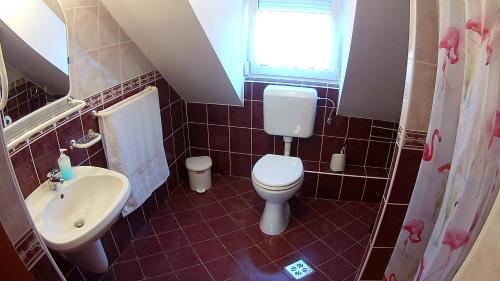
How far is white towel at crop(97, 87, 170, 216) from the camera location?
6.20ft

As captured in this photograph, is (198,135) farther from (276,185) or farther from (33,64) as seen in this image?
(33,64)

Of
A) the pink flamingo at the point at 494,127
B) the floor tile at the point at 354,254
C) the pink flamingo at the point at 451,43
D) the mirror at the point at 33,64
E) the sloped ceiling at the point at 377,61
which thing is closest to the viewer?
the pink flamingo at the point at 494,127

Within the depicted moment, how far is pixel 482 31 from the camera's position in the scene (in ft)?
2.49

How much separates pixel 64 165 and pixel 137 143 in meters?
0.58

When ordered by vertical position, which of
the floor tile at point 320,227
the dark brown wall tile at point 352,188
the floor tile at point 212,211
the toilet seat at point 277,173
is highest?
the toilet seat at point 277,173

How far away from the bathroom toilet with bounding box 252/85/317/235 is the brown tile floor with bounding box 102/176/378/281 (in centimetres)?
15

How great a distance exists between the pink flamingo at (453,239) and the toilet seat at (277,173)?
4.35 ft

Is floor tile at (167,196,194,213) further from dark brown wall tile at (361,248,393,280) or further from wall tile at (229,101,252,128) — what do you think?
dark brown wall tile at (361,248,393,280)

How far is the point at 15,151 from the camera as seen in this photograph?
1.37m

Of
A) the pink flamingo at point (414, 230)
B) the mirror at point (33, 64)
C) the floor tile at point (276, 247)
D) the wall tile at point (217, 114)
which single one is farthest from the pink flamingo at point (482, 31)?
the wall tile at point (217, 114)

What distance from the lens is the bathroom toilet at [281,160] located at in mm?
2182

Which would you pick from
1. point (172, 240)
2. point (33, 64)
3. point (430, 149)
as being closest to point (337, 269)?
point (172, 240)

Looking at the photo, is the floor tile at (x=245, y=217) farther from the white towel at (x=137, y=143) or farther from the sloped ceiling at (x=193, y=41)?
the sloped ceiling at (x=193, y=41)

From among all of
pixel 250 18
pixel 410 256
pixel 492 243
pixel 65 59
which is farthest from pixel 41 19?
pixel 410 256
